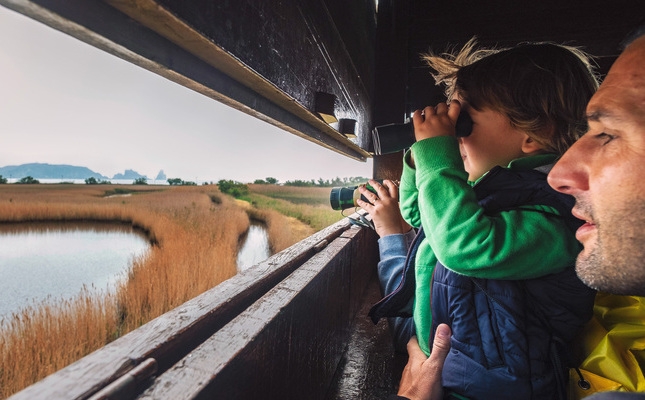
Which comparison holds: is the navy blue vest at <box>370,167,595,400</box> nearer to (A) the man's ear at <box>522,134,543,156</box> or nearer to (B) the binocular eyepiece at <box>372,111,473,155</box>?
(A) the man's ear at <box>522,134,543,156</box>

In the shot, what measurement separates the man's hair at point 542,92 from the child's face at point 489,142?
0.9 inches

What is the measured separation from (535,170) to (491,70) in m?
0.36

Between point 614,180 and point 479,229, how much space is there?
0.26m

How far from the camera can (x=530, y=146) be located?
91cm

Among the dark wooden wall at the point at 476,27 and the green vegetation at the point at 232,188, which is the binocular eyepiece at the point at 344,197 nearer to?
the green vegetation at the point at 232,188

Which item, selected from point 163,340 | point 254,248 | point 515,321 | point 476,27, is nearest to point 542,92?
point 515,321

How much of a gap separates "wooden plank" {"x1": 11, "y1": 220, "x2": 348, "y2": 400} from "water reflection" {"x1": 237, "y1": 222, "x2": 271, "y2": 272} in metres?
0.38

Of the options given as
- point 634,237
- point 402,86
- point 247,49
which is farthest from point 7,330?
point 402,86

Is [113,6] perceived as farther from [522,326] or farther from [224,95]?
[522,326]

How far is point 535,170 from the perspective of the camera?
816 mm

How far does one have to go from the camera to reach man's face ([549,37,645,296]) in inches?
22.5

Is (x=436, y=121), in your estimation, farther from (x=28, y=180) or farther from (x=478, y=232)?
(x=28, y=180)

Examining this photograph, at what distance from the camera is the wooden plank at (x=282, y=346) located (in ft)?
1.71

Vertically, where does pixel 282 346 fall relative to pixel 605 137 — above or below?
below
